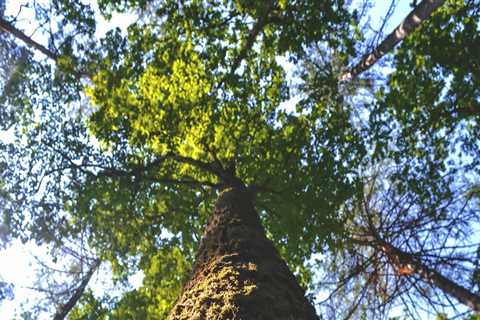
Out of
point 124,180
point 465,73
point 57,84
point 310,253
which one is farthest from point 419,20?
point 57,84

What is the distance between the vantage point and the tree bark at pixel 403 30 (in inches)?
229

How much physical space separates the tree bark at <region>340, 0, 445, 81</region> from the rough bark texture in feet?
14.2

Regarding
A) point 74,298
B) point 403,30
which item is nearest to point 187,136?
point 403,30

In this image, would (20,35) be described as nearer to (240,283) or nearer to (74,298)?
(74,298)

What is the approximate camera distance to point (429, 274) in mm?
6438

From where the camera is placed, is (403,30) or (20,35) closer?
(403,30)

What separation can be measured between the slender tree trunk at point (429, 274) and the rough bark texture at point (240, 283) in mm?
3842

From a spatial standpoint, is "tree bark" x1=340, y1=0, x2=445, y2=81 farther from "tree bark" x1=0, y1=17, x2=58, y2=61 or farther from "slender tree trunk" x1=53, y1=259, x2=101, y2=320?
"slender tree trunk" x1=53, y1=259, x2=101, y2=320

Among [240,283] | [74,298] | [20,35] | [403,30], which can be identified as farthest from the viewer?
A: [74,298]

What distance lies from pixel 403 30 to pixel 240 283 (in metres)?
5.46

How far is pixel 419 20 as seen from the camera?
6.02 meters

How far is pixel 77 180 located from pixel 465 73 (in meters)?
7.77

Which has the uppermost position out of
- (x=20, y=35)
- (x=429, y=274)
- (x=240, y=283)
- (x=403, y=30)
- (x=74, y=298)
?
(x=20, y=35)

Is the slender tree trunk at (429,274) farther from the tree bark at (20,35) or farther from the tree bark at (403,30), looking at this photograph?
the tree bark at (20,35)
